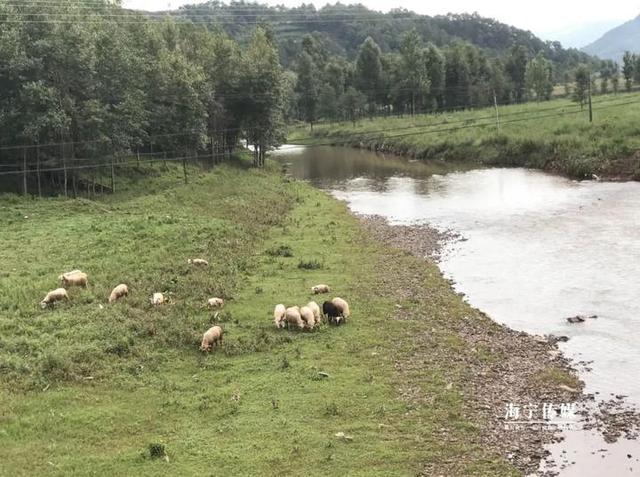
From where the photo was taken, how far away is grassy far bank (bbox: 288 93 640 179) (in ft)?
196

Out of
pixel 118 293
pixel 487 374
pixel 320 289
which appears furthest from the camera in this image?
pixel 320 289

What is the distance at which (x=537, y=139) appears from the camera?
69.9 meters

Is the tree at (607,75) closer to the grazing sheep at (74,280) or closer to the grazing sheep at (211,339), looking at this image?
the grazing sheep at (74,280)

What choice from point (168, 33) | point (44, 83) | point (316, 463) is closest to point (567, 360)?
point (316, 463)

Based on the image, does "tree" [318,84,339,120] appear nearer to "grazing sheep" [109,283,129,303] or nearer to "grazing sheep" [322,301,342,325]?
"grazing sheep" [109,283,129,303]

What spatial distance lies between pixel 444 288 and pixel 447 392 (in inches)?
445

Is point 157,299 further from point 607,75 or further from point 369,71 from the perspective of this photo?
point 607,75

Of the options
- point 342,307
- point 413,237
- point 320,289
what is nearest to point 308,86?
point 413,237

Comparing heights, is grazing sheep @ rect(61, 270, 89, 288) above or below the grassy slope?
above

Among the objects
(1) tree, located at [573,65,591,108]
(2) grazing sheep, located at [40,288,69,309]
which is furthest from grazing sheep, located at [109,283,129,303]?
(1) tree, located at [573,65,591,108]

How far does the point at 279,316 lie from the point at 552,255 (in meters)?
18.0

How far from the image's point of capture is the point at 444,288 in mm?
28906

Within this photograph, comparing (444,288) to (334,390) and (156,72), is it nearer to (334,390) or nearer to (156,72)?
(334,390)

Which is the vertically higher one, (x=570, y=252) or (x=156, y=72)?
(x=156, y=72)
